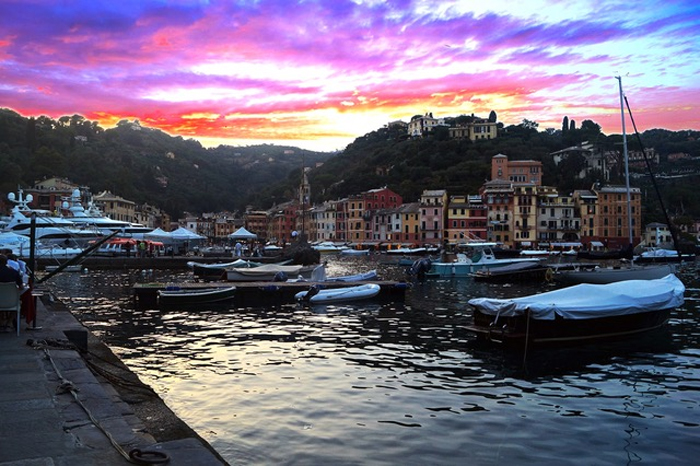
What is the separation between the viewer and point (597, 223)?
105375mm

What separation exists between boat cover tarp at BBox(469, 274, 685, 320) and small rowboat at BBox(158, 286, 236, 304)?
1475 cm

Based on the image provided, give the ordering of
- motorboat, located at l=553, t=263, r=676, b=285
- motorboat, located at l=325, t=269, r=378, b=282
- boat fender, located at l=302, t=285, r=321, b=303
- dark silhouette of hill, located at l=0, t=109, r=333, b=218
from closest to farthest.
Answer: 1. boat fender, located at l=302, t=285, r=321, b=303
2. motorboat, located at l=325, t=269, r=378, b=282
3. motorboat, located at l=553, t=263, r=676, b=285
4. dark silhouette of hill, located at l=0, t=109, r=333, b=218

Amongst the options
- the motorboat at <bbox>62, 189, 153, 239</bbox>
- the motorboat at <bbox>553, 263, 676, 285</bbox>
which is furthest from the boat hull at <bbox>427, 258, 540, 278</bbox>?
the motorboat at <bbox>62, 189, 153, 239</bbox>

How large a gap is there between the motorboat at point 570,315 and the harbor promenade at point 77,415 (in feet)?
34.3

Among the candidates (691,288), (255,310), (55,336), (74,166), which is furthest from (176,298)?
(74,166)

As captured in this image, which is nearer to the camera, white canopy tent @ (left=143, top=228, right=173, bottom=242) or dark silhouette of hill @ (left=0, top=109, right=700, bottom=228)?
white canopy tent @ (left=143, top=228, right=173, bottom=242)

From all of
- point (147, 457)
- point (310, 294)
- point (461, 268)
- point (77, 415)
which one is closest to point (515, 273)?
point (461, 268)

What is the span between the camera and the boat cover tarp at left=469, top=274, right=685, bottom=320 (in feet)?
55.1

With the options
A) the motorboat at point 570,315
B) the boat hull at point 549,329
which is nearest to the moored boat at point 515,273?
the motorboat at point 570,315

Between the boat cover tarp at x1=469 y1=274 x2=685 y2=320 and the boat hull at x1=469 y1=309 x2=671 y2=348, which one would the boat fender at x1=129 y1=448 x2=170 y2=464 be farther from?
the boat cover tarp at x1=469 y1=274 x2=685 y2=320

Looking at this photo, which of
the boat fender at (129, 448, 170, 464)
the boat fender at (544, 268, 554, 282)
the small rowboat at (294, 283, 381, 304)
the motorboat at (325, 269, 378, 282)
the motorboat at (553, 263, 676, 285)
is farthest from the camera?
the boat fender at (544, 268, 554, 282)

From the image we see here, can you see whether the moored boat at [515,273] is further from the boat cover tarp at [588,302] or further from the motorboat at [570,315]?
the motorboat at [570,315]

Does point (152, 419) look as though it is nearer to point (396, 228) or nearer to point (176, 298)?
point (176, 298)

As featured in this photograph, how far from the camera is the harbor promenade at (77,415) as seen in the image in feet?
19.1
